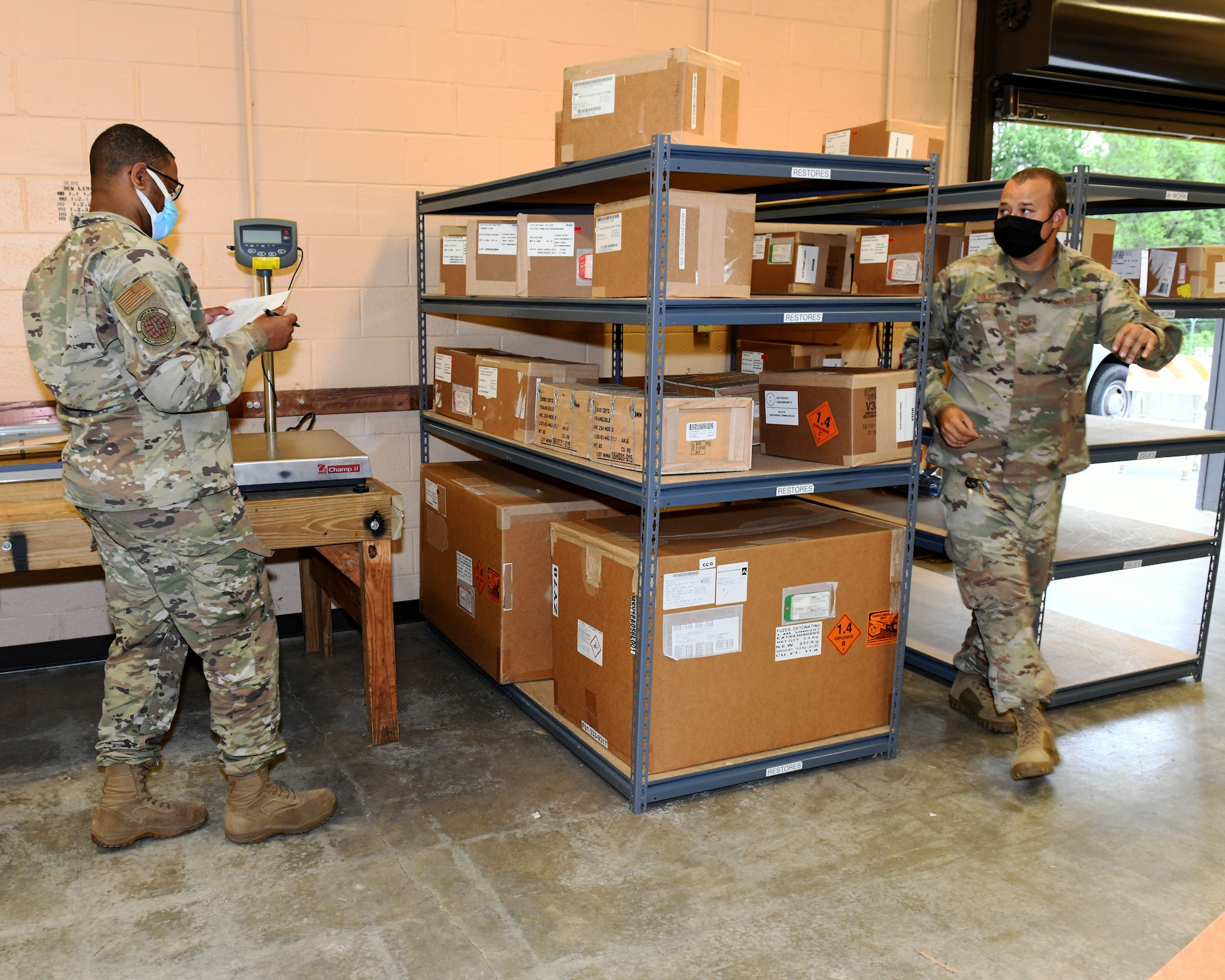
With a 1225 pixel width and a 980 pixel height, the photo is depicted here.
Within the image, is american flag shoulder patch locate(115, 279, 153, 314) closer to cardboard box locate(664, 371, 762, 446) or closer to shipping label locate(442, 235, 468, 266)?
cardboard box locate(664, 371, 762, 446)

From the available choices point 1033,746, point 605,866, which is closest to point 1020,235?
point 1033,746

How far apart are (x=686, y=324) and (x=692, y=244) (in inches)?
7.9

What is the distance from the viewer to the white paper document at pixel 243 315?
2.53 meters

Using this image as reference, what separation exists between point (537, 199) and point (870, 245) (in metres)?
1.27

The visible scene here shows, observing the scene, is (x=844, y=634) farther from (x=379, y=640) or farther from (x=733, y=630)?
(x=379, y=640)

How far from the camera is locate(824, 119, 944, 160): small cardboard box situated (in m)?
3.72

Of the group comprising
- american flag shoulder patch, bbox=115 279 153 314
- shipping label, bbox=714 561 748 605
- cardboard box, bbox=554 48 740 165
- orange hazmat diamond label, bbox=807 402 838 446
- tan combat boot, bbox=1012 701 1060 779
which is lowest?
tan combat boot, bbox=1012 701 1060 779

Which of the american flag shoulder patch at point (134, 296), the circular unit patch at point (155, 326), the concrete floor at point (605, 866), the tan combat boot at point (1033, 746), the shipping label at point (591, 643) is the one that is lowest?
the concrete floor at point (605, 866)

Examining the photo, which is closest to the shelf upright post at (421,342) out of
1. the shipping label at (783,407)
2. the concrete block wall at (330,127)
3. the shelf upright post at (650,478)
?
the concrete block wall at (330,127)

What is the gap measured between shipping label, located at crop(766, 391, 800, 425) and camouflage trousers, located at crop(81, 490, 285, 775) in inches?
60.2

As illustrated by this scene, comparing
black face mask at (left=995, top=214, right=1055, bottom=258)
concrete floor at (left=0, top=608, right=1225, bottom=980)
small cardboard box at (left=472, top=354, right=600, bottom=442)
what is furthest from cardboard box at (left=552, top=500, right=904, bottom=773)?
black face mask at (left=995, top=214, right=1055, bottom=258)

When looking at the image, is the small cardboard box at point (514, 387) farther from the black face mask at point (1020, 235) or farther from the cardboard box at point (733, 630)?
the black face mask at point (1020, 235)

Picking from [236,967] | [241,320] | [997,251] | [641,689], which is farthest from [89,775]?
[997,251]

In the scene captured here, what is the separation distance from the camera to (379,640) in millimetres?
3131
